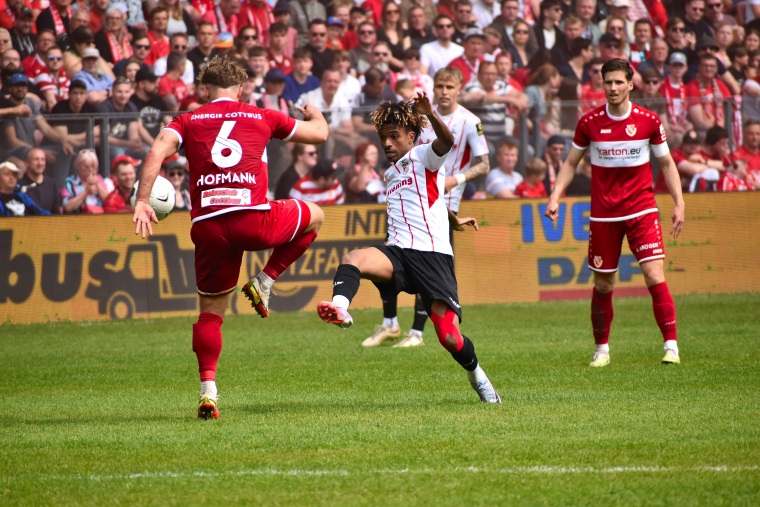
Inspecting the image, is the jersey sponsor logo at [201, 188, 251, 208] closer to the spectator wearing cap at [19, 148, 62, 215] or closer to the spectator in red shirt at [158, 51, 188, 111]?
the spectator wearing cap at [19, 148, 62, 215]

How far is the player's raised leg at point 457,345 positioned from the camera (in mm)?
7160

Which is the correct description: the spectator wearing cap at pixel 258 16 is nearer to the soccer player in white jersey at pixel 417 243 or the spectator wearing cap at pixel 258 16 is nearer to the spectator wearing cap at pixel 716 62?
the spectator wearing cap at pixel 716 62

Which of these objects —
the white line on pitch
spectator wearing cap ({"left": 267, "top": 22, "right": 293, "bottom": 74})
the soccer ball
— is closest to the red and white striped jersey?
spectator wearing cap ({"left": 267, "top": 22, "right": 293, "bottom": 74})

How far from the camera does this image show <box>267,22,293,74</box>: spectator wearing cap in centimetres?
1770

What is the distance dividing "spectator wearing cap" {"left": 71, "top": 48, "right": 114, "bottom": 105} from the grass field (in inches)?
206

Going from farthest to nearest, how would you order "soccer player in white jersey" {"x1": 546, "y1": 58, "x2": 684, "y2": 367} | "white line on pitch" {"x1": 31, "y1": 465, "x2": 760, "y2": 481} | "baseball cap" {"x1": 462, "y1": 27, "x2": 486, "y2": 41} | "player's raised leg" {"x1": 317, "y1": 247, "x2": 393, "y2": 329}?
"baseball cap" {"x1": 462, "y1": 27, "x2": 486, "y2": 41} < "soccer player in white jersey" {"x1": 546, "y1": 58, "x2": 684, "y2": 367} < "player's raised leg" {"x1": 317, "y1": 247, "x2": 393, "y2": 329} < "white line on pitch" {"x1": 31, "y1": 465, "x2": 760, "y2": 481}

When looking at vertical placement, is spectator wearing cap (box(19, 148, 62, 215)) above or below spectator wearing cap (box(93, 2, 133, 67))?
below

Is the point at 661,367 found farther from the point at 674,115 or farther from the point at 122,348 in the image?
the point at 674,115

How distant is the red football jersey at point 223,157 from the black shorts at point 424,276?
38.2 inches

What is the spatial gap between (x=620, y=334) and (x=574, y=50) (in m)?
8.80

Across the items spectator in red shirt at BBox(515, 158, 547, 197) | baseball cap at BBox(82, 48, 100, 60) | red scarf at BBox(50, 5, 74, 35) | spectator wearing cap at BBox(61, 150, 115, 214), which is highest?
red scarf at BBox(50, 5, 74, 35)

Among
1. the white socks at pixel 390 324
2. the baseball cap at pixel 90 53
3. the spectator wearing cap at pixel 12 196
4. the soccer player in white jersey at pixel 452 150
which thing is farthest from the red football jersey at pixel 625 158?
the baseball cap at pixel 90 53

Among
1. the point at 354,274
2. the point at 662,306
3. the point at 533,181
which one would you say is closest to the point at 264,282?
the point at 354,274

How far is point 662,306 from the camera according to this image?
965 centimetres
